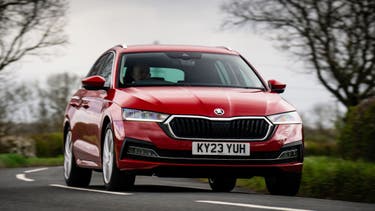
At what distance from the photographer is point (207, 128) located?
34.3ft

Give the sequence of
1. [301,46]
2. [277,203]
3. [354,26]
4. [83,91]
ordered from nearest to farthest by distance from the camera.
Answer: [277,203], [83,91], [354,26], [301,46]

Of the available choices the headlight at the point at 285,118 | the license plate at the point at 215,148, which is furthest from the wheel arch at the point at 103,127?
the headlight at the point at 285,118

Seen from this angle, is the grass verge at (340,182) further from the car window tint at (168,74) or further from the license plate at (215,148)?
the car window tint at (168,74)

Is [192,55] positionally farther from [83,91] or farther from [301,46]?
[301,46]

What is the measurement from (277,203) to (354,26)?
81.8 ft

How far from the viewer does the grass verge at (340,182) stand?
1134 cm

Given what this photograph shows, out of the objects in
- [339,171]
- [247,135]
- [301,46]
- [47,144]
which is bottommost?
[47,144]

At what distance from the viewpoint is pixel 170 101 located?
35.0ft

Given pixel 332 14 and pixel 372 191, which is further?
pixel 332 14

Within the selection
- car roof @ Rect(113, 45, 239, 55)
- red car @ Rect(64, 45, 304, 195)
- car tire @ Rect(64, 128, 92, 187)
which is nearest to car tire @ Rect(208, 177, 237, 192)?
car tire @ Rect(64, 128, 92, 187)

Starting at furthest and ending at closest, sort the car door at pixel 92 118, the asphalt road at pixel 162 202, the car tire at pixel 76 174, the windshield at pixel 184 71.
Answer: the car tire at pixel 76 174 → the car door at pixel 92 118 → the windshield at pixel 184 71 → the asphalt road at pixel 162 202

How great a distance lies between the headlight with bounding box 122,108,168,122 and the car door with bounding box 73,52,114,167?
2.84 ft

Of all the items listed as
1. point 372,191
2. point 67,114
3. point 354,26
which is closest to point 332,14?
point 354,26

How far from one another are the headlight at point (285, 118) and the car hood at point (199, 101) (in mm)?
52
